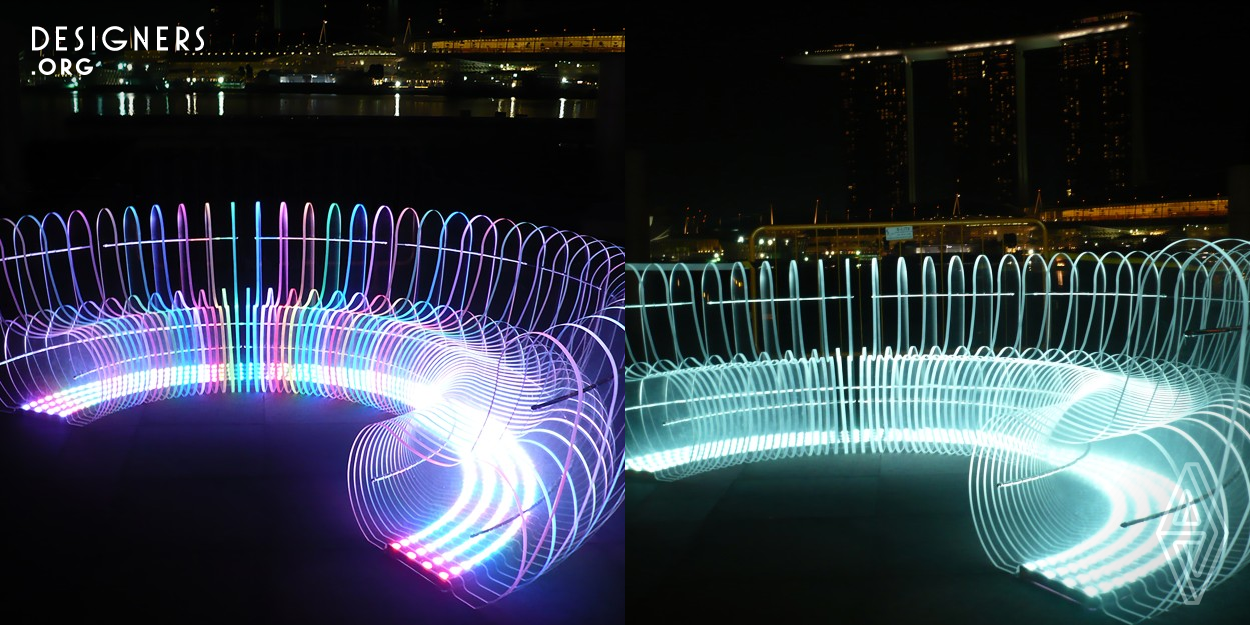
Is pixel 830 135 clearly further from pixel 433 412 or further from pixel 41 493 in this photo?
pixel 41 493

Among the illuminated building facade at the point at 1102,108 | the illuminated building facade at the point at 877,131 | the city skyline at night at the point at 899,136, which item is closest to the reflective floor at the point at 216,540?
the city skyline at night at the point at 899,136

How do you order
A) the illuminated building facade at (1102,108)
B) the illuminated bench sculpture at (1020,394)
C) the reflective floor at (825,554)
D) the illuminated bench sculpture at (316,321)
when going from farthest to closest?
the illuminated bench sculpture at (316,321) < the illuminated bench sculpture at (1020,394) < the illuminated building facade at (1102,108) < the reflective floor at (825,554)

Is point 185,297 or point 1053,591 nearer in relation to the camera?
point 1053,591

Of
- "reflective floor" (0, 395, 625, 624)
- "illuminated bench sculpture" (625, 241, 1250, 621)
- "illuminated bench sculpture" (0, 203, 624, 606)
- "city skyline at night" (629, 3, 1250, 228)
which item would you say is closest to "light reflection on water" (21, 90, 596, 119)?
"city skyline at night" (629, 3, 1250, 228)

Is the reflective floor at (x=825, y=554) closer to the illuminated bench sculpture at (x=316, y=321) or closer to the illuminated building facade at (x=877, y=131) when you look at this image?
the illuminated bench sculpture at (x=316, y=321)

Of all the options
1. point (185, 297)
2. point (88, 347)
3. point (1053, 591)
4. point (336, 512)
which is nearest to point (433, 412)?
point (336, 512)

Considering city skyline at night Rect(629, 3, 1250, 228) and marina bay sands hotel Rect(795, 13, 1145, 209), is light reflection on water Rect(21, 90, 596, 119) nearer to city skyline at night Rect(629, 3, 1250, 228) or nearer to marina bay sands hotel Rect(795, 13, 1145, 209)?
city skyline at night Rect(629, 3, 1250, 228)
